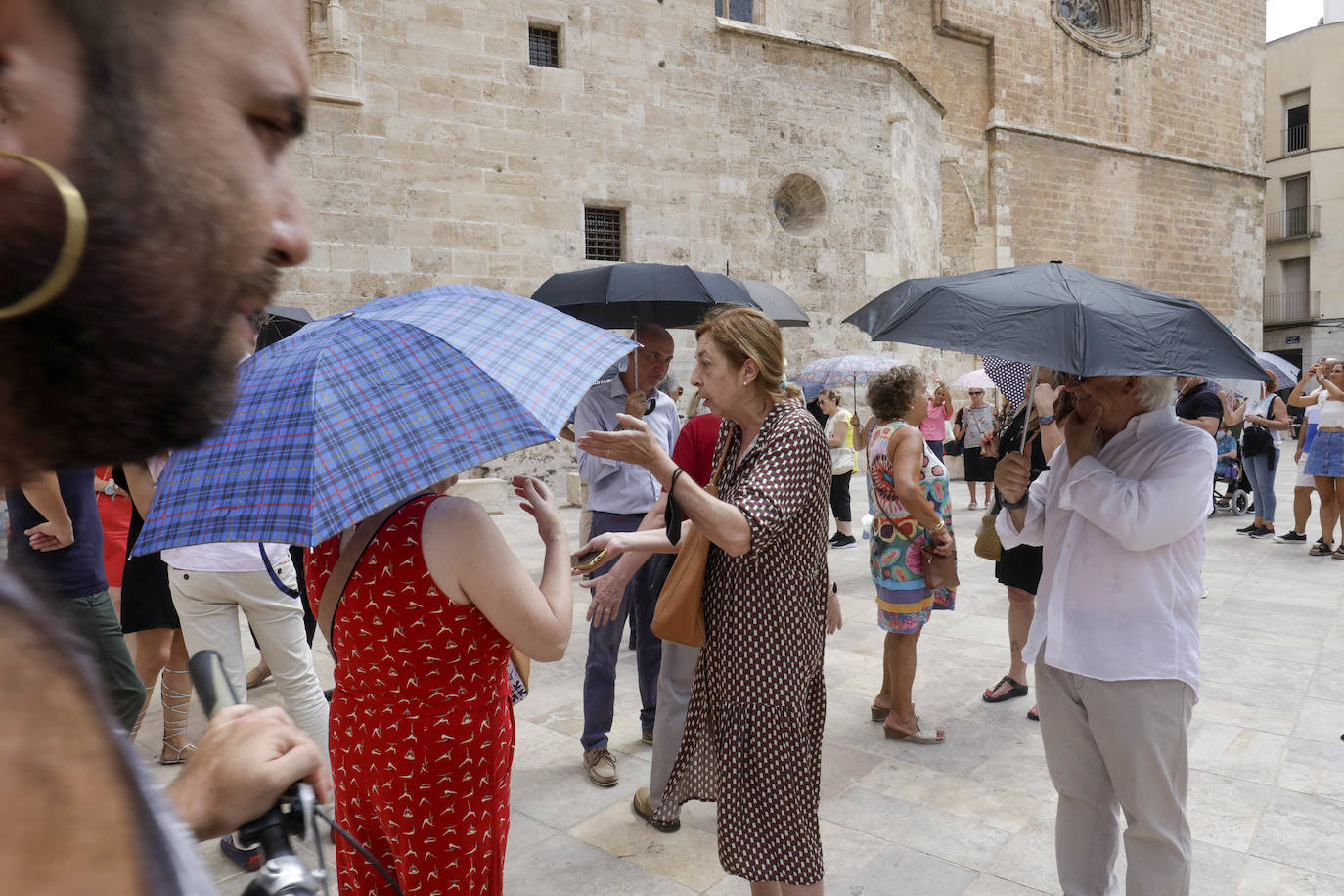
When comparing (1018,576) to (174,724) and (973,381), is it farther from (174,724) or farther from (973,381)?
(973,381)

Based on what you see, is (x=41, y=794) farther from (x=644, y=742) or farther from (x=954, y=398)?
(x=954, y=398)

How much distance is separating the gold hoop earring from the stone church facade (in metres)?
10.8

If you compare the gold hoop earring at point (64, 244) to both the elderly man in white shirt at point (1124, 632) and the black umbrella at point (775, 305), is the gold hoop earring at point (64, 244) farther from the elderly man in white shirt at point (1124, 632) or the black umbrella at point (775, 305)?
the black umbrella at point (775, 305)

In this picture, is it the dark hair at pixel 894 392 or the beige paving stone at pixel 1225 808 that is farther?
the dark hair at pixel 894 392

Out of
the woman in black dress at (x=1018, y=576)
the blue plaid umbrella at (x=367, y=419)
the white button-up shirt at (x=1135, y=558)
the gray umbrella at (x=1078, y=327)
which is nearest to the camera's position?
the blue plaid umbrella at (x=367, y=419)

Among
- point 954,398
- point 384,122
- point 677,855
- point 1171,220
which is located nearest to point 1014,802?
point 677,855

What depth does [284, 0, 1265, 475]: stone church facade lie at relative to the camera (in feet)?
35.2

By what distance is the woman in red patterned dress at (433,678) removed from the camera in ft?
6.10

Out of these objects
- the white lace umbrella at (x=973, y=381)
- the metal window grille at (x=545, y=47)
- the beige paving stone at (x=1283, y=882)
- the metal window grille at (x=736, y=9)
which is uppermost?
the metal window grille at (x=736, y=9)

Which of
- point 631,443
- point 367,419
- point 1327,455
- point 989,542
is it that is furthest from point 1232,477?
point 367,419

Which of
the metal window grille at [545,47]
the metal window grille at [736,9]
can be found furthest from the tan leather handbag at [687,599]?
the metal window grille at [736,9]

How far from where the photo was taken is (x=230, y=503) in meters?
1.80

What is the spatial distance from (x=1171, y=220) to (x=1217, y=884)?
78.7 feet

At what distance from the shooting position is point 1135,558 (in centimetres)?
248
